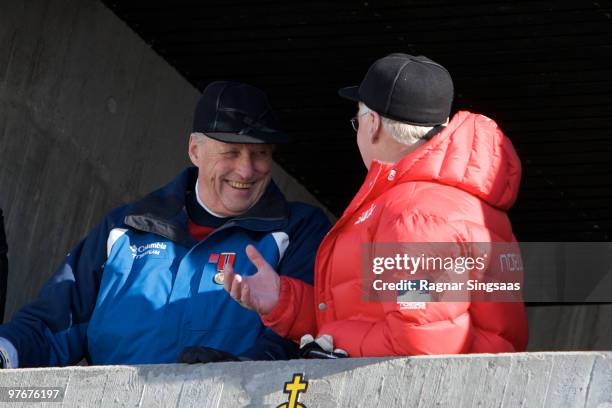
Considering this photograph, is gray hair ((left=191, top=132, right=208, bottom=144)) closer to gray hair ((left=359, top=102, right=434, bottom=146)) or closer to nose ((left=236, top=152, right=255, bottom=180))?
nose ((left=236, top=152, right=255, bottom=180))

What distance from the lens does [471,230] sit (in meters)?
4.39

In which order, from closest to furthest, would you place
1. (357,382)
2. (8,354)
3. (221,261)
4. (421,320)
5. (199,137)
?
(421,320), (357,382), (8,354), (221,261), (199,137)

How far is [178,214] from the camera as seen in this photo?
562 cm

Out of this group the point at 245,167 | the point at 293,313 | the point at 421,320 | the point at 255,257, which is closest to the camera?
the point at 421,320

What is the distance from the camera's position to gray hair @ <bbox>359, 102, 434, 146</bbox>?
4.73 metres

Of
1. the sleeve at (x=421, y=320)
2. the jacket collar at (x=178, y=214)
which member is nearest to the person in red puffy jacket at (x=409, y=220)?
the sleeve at (x=421, y=320)

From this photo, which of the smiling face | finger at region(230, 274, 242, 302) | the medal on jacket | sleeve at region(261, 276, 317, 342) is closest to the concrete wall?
the smiling face

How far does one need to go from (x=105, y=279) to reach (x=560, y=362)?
6.03ft

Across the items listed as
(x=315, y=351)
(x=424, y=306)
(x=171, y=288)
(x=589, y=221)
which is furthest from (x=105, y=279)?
(x=589, y=221)

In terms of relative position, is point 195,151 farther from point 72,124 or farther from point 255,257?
point 72,124

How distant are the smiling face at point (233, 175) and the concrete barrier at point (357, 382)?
103 cm

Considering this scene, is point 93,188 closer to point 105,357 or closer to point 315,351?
point 105,357

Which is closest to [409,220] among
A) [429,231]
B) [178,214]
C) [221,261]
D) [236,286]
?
[429,231]

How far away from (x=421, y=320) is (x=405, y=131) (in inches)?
27.9
